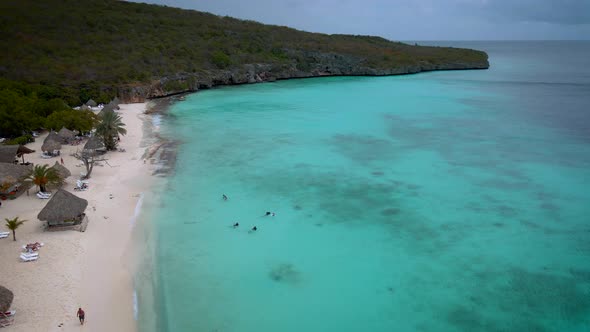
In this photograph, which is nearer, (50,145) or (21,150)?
(21,150)

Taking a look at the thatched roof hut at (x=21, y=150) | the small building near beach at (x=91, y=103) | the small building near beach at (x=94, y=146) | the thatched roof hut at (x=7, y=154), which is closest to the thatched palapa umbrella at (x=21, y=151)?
the thatched roof hut at (x=21, y=150)

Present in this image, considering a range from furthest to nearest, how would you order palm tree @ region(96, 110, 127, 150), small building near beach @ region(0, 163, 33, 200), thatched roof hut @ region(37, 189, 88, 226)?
palm tree @ region(96, 110, 127, 150)
small building near beach @ region(0, 163, 33, 200)
thatched roof hut @ region(37, 189, 88, 226)

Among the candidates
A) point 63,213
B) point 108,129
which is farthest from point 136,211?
point 108,129

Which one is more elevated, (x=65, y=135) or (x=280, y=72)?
(x=280, y=72)

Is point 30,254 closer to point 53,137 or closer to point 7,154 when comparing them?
point 7,154

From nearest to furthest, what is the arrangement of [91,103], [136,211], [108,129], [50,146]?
1. [136,211]
2. [50,146]
3. [108,129]
4. [91,103]

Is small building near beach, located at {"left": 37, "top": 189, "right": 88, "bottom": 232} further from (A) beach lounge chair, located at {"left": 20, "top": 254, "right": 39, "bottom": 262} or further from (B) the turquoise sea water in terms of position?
(B) the turquoise sea water

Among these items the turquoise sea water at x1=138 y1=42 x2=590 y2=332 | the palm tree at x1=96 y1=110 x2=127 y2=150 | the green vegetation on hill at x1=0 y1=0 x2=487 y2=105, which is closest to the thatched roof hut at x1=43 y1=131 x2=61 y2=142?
the palm tree at x1=96 y1=110 x2=127 y2=150
